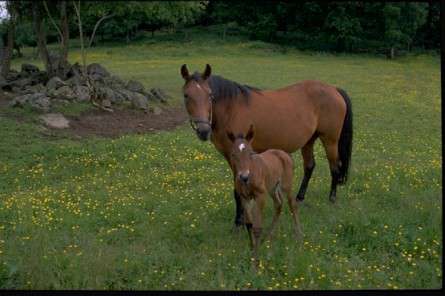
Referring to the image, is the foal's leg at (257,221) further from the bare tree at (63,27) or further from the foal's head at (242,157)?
the bare tree at (63,27)

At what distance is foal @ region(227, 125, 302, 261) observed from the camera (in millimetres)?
5145

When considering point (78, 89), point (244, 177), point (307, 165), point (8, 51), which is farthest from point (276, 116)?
point (8, 51)

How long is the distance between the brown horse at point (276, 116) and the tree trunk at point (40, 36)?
25.0 ft

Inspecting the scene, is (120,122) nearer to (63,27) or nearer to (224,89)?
(63,27)

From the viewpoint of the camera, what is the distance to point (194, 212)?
6.91 metres

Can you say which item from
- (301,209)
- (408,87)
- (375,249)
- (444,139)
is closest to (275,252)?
(375,249)

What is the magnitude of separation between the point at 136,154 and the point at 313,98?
4.26 m

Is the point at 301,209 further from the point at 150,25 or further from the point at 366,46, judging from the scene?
the point at 150,25

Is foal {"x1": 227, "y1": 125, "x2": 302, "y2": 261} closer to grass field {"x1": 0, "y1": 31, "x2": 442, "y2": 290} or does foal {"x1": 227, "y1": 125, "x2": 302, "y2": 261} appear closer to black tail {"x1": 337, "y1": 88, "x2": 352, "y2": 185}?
grass field {"x1": 0, "y1": 31, "x2": 442, "y2": 290}

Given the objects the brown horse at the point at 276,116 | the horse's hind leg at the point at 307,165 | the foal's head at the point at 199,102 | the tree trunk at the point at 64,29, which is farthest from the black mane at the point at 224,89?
the tree trunk at the point at 64,29

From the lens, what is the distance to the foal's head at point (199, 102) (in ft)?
18.0

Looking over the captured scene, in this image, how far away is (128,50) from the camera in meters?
6.12

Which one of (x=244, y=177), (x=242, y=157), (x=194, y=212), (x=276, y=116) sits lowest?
(x=194, y=212)

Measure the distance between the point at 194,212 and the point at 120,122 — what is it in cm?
708
